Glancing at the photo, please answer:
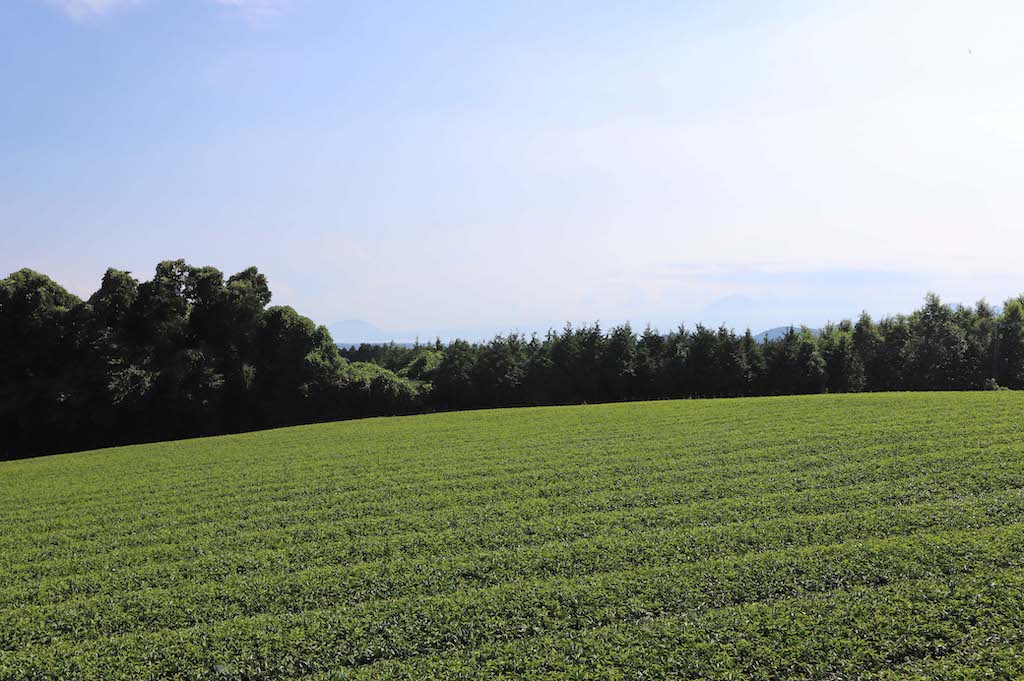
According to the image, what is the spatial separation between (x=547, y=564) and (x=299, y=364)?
24.5m

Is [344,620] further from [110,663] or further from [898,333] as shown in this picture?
[898,333]

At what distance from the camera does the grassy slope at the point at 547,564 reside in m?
6.54

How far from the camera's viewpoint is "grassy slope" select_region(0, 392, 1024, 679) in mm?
6543

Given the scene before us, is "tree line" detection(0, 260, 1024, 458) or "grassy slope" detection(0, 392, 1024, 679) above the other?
"tree line" detection(0, 260, 1024, 458)

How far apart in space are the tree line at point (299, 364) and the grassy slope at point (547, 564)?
1041 cm

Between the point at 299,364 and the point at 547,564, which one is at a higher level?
the point at 299,364

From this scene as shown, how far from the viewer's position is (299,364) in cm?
3061

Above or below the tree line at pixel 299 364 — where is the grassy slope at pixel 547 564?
below

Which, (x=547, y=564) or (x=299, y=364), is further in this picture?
(x=299, y=364)

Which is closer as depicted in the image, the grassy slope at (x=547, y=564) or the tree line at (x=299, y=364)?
the grassy slope at (x=547, y=564)

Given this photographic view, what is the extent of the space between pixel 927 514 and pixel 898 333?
40407 millimetres

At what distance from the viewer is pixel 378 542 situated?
10055 mm

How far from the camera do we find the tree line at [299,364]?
2494cm

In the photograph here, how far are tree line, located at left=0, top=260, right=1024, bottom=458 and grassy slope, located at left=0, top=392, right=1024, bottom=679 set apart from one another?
34.1 ft
